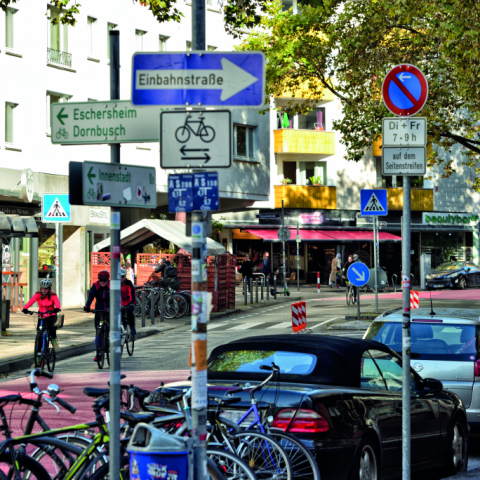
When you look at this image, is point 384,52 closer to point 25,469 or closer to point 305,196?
point 25,469

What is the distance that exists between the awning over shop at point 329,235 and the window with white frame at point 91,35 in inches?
630

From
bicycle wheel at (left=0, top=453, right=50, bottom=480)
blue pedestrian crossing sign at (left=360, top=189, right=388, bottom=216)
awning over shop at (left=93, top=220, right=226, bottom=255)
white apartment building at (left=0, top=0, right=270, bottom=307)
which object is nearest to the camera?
bicycle wheel at (left=0, top=453, right=50, bottom=480)

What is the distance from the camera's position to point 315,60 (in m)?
26.2

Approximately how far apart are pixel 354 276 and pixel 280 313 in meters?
7.08

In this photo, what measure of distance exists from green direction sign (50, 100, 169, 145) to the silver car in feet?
17.0

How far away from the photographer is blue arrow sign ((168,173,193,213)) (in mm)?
4578

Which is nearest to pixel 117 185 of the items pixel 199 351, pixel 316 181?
pixel 199 351

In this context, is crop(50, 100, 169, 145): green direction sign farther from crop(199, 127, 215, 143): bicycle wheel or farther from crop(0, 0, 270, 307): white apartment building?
crop(0, 0, 270, 307): white apartment building

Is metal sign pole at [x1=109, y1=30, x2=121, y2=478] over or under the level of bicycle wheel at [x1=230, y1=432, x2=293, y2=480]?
over

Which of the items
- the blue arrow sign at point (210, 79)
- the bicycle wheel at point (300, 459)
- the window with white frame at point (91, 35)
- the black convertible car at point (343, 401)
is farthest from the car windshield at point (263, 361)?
the window with white frame at point (91, 35)

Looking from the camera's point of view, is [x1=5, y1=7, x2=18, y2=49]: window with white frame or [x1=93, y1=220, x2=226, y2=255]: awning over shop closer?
[x1=93, y1=220, x2=226, y2=255]: awning over shop

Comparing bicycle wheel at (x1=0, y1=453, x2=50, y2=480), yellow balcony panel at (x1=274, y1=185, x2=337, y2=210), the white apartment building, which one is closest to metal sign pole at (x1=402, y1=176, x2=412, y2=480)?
bicycle wheel at (x1=0, y1=453, x2=50, y2=480)

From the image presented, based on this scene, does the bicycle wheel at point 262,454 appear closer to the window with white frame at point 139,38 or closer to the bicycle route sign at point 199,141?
the bicycle route sign at point 199,141

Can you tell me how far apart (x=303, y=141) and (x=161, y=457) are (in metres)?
43.4
